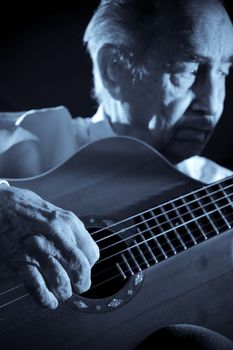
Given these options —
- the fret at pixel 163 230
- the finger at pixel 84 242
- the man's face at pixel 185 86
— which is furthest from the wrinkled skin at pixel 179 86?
the finger at pixel 84 242

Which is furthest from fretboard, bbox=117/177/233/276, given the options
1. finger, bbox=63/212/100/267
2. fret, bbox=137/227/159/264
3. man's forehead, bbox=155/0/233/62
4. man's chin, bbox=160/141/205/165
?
man's forehead, bbox=155/0/233/62

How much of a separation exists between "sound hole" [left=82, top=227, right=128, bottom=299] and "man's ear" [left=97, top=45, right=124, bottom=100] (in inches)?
17.1

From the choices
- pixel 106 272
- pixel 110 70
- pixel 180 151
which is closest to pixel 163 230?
pixel 106 272

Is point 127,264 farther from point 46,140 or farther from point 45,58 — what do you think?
point 45,58

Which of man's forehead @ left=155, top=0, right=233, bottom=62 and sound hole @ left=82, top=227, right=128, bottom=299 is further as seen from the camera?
man's forehead @ left=155, top=0, right=233, bottom=62

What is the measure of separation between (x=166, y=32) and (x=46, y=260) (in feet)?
2.18

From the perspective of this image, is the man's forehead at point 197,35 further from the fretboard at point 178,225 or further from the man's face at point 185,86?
the fretboard at point 178,225

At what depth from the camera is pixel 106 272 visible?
84cm

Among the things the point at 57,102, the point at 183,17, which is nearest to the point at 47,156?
the point at 57,102

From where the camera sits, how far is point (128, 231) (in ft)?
2.83

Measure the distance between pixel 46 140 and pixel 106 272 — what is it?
1.42 ft

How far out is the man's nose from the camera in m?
1.14

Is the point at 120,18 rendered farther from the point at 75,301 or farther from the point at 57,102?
the point at 75,301

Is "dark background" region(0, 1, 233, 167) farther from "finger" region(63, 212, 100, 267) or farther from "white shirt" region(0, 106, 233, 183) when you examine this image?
"finger" region(63, 212, 100, 267)
